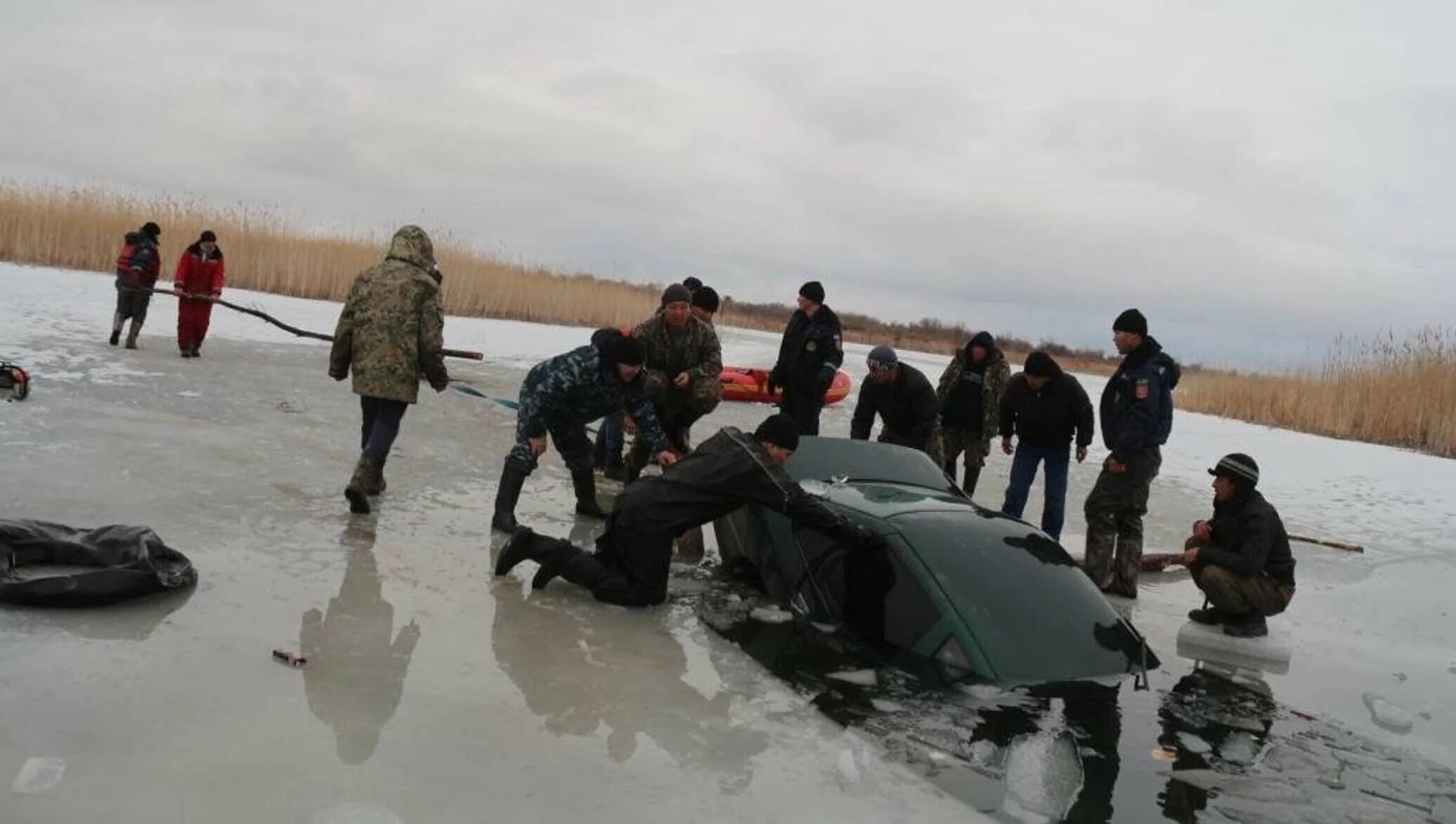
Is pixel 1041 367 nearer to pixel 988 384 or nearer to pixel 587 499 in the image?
pixel 988 384

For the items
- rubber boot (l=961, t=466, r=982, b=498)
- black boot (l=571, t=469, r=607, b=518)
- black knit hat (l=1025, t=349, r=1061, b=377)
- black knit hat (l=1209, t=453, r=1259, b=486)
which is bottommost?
black boot (l=571, t=469, r=607, b=518)

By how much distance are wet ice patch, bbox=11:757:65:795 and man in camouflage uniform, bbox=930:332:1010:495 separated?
24.6ft

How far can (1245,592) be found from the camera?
6668 mm

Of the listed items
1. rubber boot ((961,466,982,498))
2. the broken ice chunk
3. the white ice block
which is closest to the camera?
the broken ice chunk

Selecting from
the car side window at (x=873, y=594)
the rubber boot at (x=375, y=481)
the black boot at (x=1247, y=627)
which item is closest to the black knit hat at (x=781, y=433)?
the car side window at (x=873, y=594)

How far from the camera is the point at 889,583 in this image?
5.23 metres

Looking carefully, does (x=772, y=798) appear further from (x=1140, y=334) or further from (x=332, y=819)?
(x=1140, y=334)

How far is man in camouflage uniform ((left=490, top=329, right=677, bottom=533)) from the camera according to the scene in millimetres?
7043

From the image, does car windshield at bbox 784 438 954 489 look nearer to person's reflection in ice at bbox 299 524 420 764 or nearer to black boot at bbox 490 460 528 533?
black boot at bbox 490 460 528 533

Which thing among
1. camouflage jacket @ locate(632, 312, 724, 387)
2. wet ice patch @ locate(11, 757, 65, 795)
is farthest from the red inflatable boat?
wet ice patch @ locate(11, 757, 65, 795)

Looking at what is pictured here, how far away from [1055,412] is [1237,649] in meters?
2.50

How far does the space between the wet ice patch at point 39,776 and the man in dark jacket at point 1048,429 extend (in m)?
6.69

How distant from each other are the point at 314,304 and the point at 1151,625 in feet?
65.1

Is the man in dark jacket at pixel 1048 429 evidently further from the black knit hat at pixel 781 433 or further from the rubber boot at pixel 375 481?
the rubber boot at pixel 375 481
